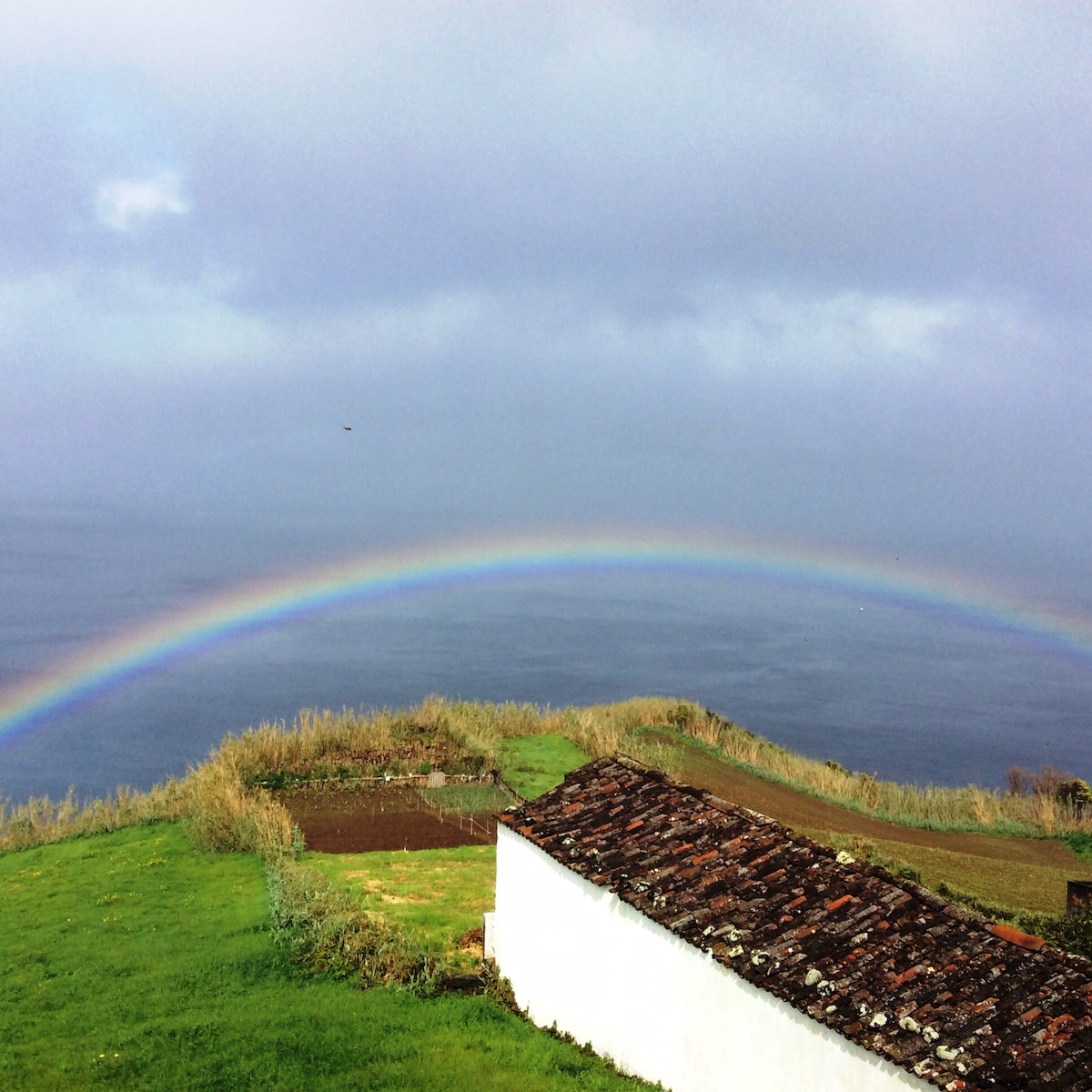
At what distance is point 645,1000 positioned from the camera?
902 cm

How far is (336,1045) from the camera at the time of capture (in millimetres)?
9836

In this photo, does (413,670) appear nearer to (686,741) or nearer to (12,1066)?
(686,741)

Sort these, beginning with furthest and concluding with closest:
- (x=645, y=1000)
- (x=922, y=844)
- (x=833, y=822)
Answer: (x=833, y=822) → (x=922, y=844) → (x=645, y=1000)

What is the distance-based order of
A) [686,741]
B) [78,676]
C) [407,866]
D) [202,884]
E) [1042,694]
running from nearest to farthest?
1. [202,884]
2. [407,866]
3. [686,741]
4. [78,676]
5. [1042,694]

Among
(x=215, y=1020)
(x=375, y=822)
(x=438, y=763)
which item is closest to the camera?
(x=215, y=1020)

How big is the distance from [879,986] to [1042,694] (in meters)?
Result: 82.4

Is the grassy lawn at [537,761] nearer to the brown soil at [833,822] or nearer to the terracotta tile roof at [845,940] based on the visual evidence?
the brown soil at [833,822]

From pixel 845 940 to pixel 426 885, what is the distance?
9871mm

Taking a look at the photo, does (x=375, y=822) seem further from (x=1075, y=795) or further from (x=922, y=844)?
(x=1075, y=795)

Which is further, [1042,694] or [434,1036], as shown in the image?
[1042,694]

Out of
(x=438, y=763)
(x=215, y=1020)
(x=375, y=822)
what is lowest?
(x=375, y=822)

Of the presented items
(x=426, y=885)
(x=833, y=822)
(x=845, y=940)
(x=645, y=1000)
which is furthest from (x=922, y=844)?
(x=845, y=940)

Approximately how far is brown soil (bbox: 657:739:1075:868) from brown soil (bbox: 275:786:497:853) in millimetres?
6529

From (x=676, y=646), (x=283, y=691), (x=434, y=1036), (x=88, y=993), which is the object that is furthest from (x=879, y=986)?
(x=676, y=646)
